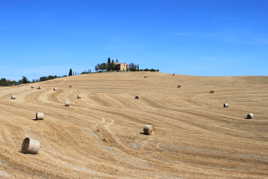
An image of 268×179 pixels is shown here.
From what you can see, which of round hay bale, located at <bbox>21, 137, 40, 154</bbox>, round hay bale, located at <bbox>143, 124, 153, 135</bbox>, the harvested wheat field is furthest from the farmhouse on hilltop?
round hay bale, located at <bbox>21, 137, 40, 154</bbox>

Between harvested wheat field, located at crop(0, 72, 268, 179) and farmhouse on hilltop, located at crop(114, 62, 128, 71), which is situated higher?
farmhouse on hilltop, located at crop(114, 62, 128, 71)

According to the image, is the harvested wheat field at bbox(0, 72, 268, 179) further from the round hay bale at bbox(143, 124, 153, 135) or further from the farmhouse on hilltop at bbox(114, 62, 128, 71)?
the farmhouse on hilltop at bbox(114, 62, 128, 71)

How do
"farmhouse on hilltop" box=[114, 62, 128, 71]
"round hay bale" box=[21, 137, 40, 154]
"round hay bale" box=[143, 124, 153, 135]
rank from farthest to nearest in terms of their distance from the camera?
"farmhouse on hilltop" box=[114, 62, 128, 71] < "round hay bale" box=[143, 124, 153, 135] < "round hay bale" box=[21, 137, 40, 154]

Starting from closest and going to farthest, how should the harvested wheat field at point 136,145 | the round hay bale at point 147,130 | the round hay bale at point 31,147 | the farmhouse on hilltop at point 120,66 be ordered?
the harvested wheat field at point 136,145 < the round hay bale at point 31,147 < the round hay bale at point 147,130 < the farmhouse on hilltop at point 120,66

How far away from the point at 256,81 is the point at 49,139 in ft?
172

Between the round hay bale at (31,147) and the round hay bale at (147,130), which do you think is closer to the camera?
the round hay bale at (31,147)

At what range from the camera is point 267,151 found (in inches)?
644

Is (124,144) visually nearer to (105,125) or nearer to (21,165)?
(105,125)

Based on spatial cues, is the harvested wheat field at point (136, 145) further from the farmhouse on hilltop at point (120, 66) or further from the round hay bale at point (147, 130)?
the farmhouse on hilltop at point (120, 66)

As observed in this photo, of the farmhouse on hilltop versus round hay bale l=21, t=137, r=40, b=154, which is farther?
the farmhouse on hilltop

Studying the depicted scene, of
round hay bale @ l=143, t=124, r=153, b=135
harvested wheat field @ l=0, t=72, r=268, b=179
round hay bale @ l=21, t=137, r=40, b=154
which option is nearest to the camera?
harvested wheat field @ l=0, t=72, r=268, b=179

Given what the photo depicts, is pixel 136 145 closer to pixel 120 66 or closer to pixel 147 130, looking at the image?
pixel 147 130

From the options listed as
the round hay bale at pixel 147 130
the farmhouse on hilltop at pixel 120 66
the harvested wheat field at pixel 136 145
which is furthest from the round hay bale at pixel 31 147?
the farmhouse on hilltop at pixel 120 66

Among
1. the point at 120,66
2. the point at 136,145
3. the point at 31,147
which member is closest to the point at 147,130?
the point at 136,145
